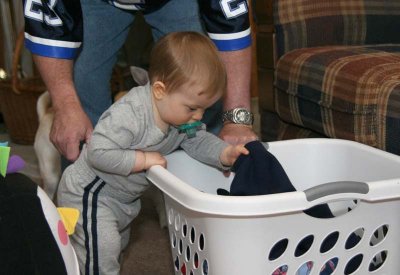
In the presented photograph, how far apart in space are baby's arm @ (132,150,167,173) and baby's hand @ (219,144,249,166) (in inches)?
5.3

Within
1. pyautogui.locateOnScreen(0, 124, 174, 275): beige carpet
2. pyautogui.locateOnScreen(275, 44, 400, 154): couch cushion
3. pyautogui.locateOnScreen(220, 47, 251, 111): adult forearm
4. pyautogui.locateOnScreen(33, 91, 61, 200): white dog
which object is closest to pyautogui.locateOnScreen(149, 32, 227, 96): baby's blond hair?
pyautogui.locateOnScreen(220, 47, 251, 111): adult forearm

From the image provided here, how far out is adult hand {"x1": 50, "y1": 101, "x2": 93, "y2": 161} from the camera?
1.07 meters

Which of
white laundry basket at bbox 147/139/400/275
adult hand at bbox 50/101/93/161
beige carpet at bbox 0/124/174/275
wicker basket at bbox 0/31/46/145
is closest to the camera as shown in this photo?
white laundry basket at bbox 147/139/400/275

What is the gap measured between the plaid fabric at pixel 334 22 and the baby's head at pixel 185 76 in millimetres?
529

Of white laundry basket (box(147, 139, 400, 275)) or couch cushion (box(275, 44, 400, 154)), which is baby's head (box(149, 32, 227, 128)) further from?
couch cushion (box(275, 44, 400, 154))

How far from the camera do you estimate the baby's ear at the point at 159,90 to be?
0.96m

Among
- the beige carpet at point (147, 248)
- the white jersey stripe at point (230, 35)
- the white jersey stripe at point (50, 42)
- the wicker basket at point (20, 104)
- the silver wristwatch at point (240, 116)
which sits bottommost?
the wicker basket at point (20, 104)

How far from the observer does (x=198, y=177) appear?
1097 mm

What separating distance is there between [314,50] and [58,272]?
2.98ft

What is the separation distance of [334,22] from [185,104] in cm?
68

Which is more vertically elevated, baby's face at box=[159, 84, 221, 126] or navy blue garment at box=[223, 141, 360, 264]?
baby's face at box=[159, 84, 221, 126]

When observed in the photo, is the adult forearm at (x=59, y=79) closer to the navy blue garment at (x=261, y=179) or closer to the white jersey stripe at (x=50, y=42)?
the white jersey stripe at (x=50, y=42)

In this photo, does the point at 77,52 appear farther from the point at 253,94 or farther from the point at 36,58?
the point at 253,94

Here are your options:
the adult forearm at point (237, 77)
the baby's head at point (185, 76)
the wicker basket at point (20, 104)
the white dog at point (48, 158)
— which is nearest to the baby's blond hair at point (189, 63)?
the baby's head at point (185, 76)
